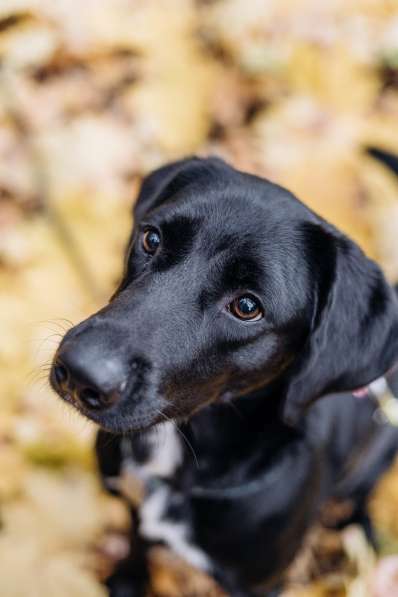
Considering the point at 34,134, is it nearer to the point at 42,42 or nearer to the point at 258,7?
→ the point at 42,42

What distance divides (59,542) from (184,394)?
124 cm

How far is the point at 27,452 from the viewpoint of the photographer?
10.9 feet

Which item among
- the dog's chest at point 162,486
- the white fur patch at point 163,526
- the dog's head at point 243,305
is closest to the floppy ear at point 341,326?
the dog's head at point 243,305

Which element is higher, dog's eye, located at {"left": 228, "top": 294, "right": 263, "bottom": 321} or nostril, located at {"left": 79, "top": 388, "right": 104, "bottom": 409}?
dog's eye, located at {"left": 228, "top": 294, "right": 263, "bottom": 321}

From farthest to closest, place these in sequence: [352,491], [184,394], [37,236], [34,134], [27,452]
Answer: [34,134] → [37,236] → [352,491] → [27,452] → [184,394]

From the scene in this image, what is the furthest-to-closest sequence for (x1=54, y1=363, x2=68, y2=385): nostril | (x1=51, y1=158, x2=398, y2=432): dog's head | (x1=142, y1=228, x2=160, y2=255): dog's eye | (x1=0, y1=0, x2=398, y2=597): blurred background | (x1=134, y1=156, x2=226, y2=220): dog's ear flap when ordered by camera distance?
(x1=0, y1=0, x2=398, y2=597): blurred background, (x1=134, y1=156, x2=226, y2=220): dog's ear flap, (x1=142, y1=228, x2=160, y2=255): dog's eye, (x1=51, y1=158, x2=398, y2=432): dog's head, (x1=54, y1=363, x2=68, y2=385): nostril

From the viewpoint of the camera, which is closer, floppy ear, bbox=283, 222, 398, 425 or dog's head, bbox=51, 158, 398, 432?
dog's head, bbox=51, 158, 398, 432

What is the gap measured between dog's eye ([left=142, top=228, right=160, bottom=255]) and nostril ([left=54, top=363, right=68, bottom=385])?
1.85ft

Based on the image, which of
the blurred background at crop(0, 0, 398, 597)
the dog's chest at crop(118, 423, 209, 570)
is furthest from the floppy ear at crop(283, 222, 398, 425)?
the blurred background at crop(0, 0, 398, 597)

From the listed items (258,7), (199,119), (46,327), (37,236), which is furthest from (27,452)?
(258,7)

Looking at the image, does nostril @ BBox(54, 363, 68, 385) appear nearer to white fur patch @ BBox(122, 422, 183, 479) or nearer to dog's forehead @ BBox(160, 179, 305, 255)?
dog's forehead @ BBox(160, 179, 305, 255)

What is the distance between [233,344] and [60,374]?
Result: 1.92ft

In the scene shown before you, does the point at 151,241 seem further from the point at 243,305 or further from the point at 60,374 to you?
the point at 60,374

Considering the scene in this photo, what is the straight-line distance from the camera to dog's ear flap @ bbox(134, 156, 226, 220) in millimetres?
2555
